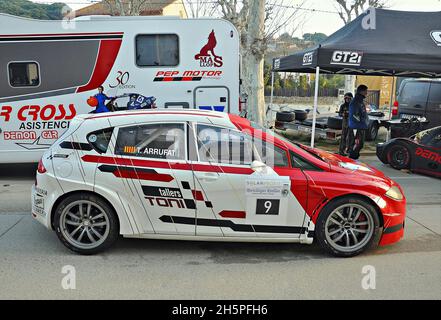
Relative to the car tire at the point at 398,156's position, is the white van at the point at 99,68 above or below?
above

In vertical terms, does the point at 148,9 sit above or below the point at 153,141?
above

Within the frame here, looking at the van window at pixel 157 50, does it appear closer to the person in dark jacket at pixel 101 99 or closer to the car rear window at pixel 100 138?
the person in dark jacket at pixel 101 99

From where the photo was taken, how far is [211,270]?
4.12 meters

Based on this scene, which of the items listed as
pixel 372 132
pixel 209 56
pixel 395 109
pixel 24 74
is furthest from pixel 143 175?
pixel 395 109

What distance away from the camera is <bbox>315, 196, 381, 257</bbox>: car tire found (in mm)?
4301

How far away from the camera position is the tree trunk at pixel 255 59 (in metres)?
12.1

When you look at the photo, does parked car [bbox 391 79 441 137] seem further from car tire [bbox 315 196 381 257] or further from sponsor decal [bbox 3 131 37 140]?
sponsor decal [bbox 3 131 37 140]

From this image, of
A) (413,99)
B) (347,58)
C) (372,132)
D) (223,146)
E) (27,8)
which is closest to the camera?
(223,146)

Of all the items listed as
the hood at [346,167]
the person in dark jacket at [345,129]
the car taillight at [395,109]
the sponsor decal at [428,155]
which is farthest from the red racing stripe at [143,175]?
the car taillight at [395,109]

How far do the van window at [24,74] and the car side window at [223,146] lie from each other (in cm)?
494

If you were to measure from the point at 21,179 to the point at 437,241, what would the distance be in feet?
24.2

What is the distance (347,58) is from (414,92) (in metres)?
5.82

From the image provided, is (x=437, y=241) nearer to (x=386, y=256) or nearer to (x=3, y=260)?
(x=386, y=256)

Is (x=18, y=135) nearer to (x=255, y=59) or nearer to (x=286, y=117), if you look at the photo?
(x=255, y=59)
